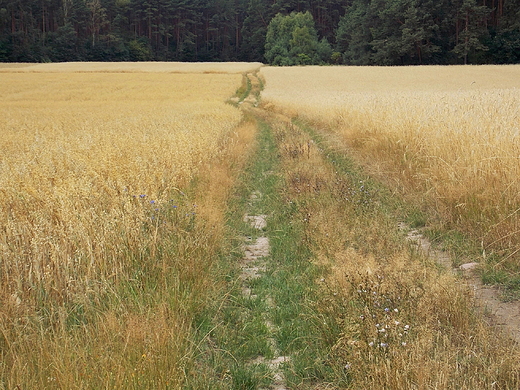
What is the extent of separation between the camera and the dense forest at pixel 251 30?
62.0m

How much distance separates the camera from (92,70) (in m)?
58.6

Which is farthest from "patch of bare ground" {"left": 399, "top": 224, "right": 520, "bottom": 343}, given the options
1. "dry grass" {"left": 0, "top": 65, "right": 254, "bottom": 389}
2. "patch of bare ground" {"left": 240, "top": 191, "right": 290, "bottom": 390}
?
"dry grass" {"left": 0, "top": 65, "right": 254, "bottom": 389}

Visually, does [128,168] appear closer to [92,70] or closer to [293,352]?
[293,352]

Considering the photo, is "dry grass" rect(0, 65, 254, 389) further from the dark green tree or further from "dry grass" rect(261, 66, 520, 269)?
the dark green tree

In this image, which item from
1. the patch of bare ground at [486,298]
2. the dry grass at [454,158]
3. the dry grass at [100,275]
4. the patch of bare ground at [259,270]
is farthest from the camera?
the dry grass at [454,158]

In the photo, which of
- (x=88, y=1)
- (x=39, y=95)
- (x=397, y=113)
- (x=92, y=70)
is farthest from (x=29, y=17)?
(x=397, y=113)

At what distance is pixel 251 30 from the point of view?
99812 millimetres

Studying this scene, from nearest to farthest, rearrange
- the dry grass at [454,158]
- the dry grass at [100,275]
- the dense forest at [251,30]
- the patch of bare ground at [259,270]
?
1. the dry grass at [100,275]
2. the patch of bare ground at [259,270]
3. the dry grass at [454,158]
4. the dense forest at [251,30]

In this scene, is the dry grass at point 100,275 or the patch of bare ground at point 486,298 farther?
the patch of bare ground at point 486,298

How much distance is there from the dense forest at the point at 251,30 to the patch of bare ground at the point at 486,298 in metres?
62.8

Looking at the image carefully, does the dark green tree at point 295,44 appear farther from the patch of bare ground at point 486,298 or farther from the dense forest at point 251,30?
the patch of bare ground at point 486,298

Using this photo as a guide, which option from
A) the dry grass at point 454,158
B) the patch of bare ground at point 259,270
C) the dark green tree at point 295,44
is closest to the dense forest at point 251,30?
the dark green tree at point 295,44

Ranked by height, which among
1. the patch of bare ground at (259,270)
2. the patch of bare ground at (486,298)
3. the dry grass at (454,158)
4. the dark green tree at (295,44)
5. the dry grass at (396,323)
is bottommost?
the patch of bare ground at (259,270)

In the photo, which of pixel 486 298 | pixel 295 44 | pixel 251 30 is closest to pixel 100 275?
pixel 486 298
